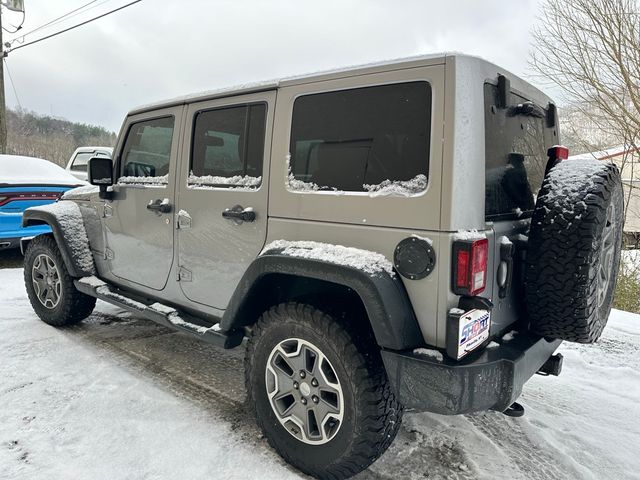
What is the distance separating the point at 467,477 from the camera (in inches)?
90.3

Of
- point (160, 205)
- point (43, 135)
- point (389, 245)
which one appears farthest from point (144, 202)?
point (43, 135)

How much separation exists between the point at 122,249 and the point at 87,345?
0.89 m

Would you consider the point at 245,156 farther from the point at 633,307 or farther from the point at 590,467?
the point at 633,307

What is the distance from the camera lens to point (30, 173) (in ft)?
22.6

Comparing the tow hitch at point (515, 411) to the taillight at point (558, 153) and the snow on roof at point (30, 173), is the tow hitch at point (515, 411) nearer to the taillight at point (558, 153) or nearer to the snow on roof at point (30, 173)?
the taillight at point (558, 153)

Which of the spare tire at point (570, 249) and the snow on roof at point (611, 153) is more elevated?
the snow on roof at point (611, 153)

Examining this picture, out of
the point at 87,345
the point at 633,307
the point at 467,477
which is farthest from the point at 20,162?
the point at 633,307

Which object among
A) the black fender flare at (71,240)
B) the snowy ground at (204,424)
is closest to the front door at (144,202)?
the black fender flare at (71,240)

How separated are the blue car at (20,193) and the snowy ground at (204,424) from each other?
2703 millimetres

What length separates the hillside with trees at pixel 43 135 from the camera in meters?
40.6

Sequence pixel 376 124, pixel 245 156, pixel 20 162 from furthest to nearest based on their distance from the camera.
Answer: pixel 20 162
pixel 245 156
pixel 376 124

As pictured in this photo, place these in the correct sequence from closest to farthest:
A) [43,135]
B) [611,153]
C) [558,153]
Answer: [558,153]
[611,153]
[43,135]

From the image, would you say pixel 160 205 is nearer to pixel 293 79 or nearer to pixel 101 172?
pixel 101 172

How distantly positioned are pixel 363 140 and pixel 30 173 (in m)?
6.58
